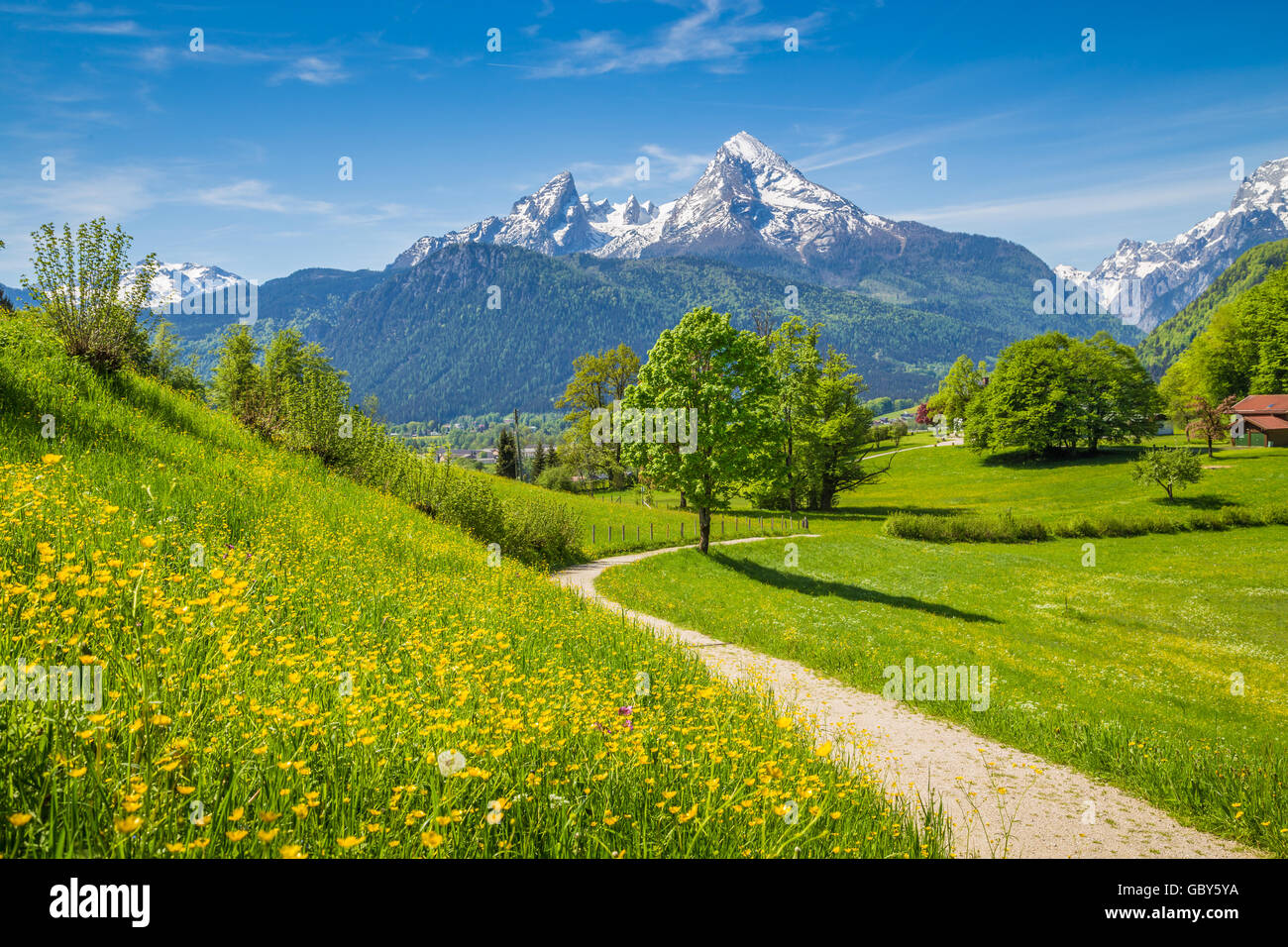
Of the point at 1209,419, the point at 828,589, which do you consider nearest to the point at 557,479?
the point at 828,589

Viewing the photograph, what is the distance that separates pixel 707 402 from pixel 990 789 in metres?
25.0

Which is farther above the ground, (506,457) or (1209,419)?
(1209,419)

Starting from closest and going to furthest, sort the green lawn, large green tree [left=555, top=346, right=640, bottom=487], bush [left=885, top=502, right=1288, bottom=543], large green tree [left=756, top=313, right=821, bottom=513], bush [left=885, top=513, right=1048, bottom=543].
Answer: the green lawn < bush [left=885, top=502, right=1288, bottom=543] < bush [left=885, top=513, right=1048, bottom=543] < large green tree [left=756, top=313, right=821, bottom=513] < large green tree [left=555, top=346, right=640, bottom=487]

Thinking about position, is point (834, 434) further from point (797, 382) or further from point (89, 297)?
point (89, 297)

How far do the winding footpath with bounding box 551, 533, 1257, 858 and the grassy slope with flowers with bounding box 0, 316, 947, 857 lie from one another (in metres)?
1.90

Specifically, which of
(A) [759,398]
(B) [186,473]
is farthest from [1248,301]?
(B) [186,473]

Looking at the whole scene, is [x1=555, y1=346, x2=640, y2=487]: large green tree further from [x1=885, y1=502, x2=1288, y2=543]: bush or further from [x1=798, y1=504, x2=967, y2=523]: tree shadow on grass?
[x1=885, y1=502, x2=1288, y2=543]: bush

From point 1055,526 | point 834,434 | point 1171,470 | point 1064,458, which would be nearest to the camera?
point 1055,526

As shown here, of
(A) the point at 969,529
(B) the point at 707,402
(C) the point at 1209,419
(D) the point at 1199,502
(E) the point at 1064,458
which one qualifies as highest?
(C) the point at 1209,419

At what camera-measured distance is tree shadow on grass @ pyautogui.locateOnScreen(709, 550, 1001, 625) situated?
87.0 feet

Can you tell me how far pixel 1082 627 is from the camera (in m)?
25.0

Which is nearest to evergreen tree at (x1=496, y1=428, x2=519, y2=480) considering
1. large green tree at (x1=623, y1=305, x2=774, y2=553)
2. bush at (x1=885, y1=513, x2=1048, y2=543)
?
large green tree at (x1=623, y1=305, x2=774, y2=553)

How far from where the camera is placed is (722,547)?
3838cm

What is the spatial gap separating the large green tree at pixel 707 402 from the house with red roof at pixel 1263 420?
7547 centimetres
